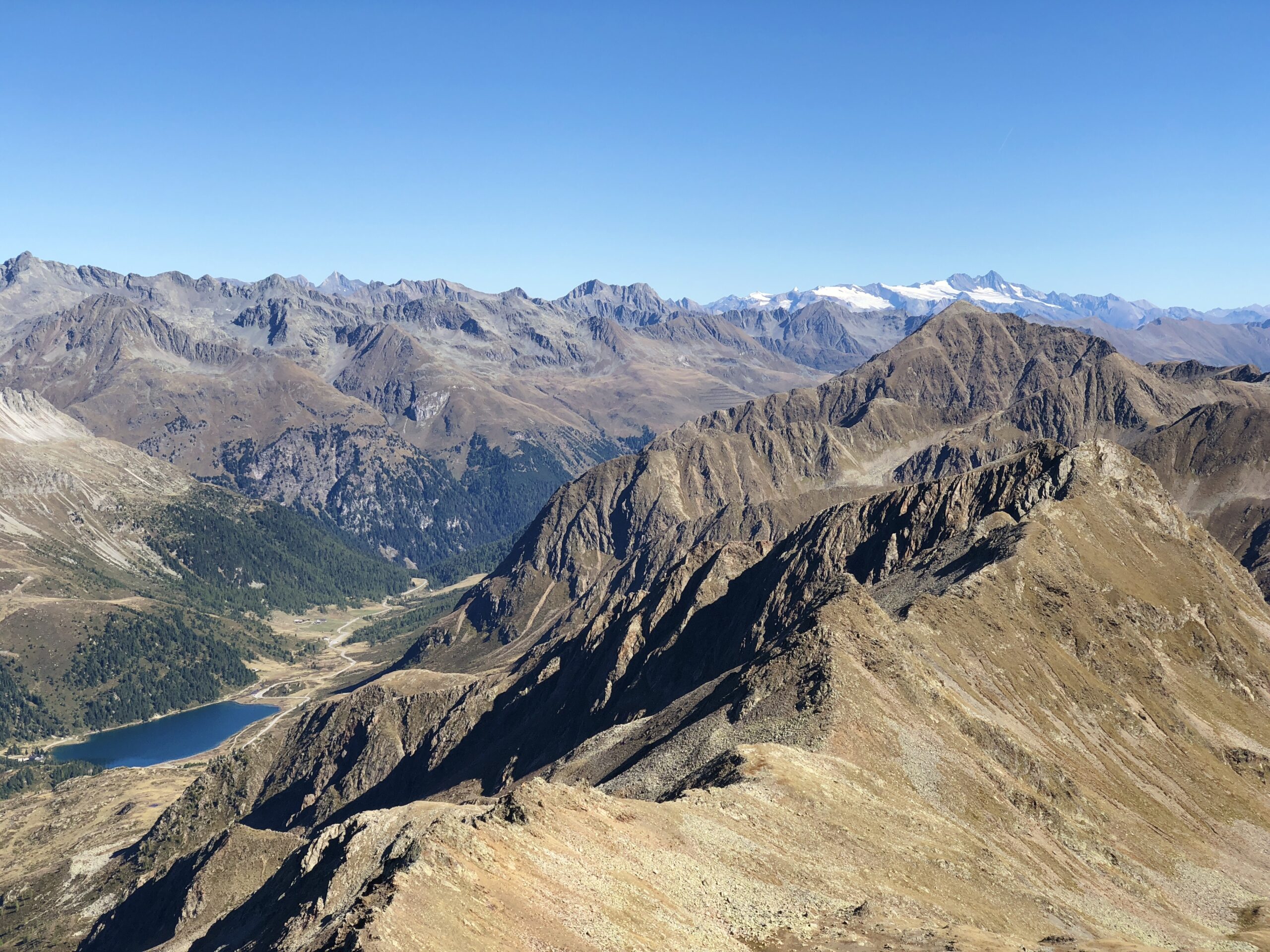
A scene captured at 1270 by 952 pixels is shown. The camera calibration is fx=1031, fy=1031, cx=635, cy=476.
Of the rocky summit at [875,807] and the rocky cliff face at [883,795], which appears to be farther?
the rocky cliff face at [883,795]

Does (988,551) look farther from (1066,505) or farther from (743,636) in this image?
(743,636)

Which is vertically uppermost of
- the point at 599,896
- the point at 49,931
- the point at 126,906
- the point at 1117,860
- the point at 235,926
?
the point at 599,896

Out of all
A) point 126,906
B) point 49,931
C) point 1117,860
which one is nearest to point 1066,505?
point 1117,860

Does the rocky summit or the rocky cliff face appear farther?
the rocky cliff face

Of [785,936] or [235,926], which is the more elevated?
[785,936]

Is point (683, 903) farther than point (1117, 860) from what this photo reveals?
No

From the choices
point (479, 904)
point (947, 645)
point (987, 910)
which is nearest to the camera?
point (479, 904)

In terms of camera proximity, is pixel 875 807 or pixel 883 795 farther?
pixel 883 795

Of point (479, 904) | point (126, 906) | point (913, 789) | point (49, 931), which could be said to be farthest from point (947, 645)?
point (49, 931)

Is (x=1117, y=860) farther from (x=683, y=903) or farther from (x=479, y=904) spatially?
(x=479, y=904)

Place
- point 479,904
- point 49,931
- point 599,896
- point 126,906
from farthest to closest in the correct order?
point 49,931
point 126,906
point 599,896
point 479,904
